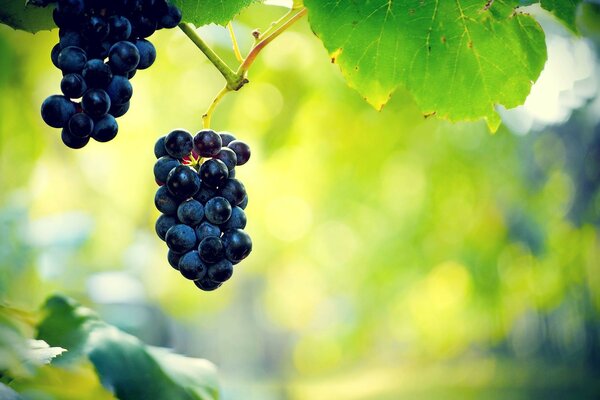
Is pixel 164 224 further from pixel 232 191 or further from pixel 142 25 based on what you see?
pixel 142 25

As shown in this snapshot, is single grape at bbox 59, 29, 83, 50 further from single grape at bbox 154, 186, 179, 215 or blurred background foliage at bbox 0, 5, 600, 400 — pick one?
blurred background foliage at bbox 0, 5, 600, 400

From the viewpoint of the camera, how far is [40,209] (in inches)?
255

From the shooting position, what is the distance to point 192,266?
104 centimetres

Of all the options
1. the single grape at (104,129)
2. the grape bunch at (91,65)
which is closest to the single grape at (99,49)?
the grape bunch at (91,65)

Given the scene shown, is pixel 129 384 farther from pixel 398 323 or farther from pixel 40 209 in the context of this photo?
pixel 398 323

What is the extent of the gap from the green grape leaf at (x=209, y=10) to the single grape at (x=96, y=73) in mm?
218

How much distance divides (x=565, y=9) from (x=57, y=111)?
3.49ft

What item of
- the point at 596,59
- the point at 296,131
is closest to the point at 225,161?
the point at 296,131

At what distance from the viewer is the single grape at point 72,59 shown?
0.96 metres

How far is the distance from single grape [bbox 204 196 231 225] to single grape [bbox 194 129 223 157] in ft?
0.28

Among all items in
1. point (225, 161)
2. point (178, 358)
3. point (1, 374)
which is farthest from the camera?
point (178, 358)

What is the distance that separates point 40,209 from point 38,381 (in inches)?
223

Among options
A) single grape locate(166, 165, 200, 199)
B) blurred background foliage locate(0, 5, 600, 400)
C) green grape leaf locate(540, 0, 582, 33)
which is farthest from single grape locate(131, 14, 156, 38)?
green grape leaf locate(540, 0, 582, 33)

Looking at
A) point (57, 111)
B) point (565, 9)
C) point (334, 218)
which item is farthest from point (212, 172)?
point (334, 218)
